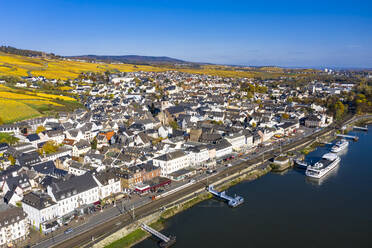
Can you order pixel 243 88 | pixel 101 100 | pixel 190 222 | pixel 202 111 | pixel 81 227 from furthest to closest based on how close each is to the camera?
pixel 243 88, pixel 101 100, pixel 202 111, pixel 190 222, pixel 81 227

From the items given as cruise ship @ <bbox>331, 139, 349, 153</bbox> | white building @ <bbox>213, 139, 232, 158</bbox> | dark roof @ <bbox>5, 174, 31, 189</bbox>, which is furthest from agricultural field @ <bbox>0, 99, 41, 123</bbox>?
cruise ship @ <bbox>331, 139, 349, 153</bbox>

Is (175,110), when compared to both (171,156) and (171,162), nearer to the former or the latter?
(171,156)

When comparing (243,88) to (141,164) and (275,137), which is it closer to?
(275,137)

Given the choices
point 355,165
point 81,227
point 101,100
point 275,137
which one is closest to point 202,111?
point 275,137

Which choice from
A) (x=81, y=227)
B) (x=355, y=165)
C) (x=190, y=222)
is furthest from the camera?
(x=355, y=165)

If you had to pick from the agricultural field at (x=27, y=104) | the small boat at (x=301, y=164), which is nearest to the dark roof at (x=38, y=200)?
the small boat at (x=301, y=164)

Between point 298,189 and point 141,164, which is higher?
point 141,164

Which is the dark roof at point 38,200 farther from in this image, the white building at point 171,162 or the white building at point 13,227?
the white building at point 171,162

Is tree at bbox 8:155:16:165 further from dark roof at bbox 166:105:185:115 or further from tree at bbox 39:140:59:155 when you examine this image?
dark roof at bbox 166:105:185:115
